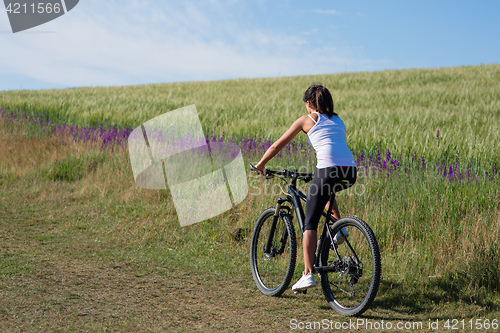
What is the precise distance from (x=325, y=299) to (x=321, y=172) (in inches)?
58.4

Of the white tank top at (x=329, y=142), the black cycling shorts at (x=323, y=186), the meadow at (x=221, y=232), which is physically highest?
the white tank top at (x=329, y=142)

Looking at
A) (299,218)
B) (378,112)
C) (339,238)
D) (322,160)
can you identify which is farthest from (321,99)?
(378,112)

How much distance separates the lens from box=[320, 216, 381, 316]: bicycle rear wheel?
3961 mm

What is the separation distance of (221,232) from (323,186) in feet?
10.1

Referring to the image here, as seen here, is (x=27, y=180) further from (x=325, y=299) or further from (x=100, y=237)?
(x=325, y=299)

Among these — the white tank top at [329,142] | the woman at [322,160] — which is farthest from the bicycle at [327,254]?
the white tank top at [329,142]

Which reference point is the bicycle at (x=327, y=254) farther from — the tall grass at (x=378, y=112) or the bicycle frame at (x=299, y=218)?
the tall grass at (x=378, y=112)

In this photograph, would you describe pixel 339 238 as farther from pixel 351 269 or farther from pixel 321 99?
pixel 321 99

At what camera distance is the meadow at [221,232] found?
4559mm

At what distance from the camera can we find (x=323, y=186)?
4184 millimetres

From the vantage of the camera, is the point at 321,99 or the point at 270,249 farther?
the point at 270,249

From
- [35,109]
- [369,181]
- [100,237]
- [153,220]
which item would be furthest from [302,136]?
[35,109]

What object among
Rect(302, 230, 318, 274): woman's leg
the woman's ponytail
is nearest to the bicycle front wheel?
Rect(302, 230, 318, 274): woman's leg

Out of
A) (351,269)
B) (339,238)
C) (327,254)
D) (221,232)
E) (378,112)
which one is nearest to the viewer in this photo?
(351,269)
